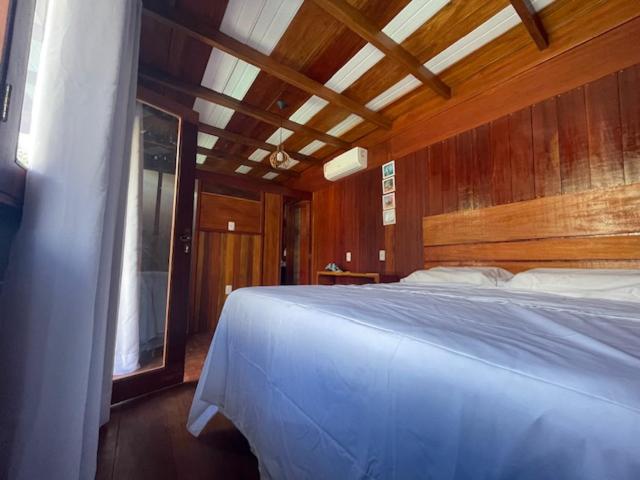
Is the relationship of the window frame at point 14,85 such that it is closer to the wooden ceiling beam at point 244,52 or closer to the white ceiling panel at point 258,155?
the wooden ceiling beam at point 244,52

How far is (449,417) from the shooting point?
435 mm

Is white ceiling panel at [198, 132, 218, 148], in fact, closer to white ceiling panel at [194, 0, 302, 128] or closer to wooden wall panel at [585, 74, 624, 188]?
white ceiling panel at [194, 0, 302, 128]

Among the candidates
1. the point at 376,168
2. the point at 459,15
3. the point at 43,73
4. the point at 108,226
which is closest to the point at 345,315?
the point at 108,226

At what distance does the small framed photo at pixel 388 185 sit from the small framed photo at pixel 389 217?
0.23 meters

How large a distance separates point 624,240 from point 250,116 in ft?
10.4

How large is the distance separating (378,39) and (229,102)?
1482 millimetres

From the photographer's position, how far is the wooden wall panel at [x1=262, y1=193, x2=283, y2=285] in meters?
3.84

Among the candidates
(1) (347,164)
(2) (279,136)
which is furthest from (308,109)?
(1) (347,164)

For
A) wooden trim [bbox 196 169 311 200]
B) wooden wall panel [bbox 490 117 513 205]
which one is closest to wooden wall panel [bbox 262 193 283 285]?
wooden trim [bbox 196 169 311 200]

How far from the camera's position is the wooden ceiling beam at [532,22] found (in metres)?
1.54

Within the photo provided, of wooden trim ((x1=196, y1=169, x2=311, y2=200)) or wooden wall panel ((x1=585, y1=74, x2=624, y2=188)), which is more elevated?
wooden trim ((x1=196, y1=169, x2=311, y2=200))

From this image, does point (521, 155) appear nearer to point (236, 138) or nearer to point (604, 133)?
point (604, 133)

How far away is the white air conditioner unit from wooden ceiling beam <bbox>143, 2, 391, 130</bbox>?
Answer: 0.59 m

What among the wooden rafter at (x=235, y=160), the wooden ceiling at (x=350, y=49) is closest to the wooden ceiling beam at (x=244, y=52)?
the wooden ceiling at (x=350, y=49)
